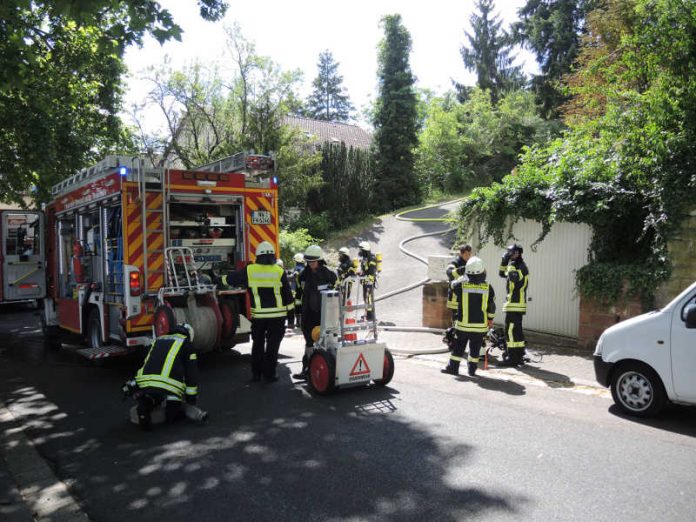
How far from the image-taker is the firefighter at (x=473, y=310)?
7.40 metres

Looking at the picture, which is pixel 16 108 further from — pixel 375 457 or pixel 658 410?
pixel 658 410

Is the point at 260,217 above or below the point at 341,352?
above

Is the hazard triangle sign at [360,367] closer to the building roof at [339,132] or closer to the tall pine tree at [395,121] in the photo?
the tall pine tree at [395,121]

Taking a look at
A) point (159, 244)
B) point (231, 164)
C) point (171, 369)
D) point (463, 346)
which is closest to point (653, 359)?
point (463, 346)

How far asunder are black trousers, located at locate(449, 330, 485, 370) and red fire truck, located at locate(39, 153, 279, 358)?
3278mm

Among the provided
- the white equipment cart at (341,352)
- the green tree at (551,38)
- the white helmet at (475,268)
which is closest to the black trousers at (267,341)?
the white equipment cart at (341,352)

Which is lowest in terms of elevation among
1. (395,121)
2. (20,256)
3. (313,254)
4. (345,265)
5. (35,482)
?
(35,482)

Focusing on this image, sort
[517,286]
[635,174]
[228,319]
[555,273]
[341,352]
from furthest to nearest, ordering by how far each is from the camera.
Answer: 1. [555,273]
2. [635,174]
3. [517,286]
4. [228,319]
5. [341,352]

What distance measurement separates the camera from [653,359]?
5.30 m

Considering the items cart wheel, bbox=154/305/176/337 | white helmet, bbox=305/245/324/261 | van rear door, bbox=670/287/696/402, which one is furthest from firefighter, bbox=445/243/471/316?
cart wheel, bbox=154/305/176/337

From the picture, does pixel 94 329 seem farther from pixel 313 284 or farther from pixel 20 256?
pixel 20 256

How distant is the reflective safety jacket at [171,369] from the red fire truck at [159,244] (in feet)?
4.59

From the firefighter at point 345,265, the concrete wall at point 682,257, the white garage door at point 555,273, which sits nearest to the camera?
the concrete wall at point 682,257

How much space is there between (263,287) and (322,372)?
4.69 ft
